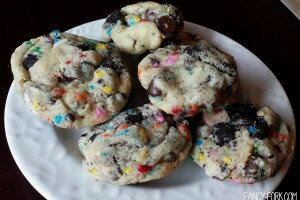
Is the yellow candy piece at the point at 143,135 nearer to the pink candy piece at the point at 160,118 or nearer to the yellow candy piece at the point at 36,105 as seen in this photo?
the pink candy piece at the point at 160,118

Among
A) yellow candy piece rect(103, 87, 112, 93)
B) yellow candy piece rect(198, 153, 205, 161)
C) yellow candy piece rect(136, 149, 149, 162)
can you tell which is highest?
yellow candy piece rect(103, 87, 112, 93)

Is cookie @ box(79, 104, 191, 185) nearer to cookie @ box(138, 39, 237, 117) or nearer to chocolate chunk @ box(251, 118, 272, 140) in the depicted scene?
cookie @ box(138, 39, 237, 117)

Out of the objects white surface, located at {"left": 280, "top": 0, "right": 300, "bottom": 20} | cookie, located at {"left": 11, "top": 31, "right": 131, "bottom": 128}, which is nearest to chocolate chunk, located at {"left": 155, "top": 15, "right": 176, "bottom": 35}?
cookie, located at {"left": 11, "top": 31, "right": 131, "bottom": 128}

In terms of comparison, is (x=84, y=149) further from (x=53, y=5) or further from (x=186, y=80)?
(x=53, y=5)

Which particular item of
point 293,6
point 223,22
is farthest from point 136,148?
point 293,6

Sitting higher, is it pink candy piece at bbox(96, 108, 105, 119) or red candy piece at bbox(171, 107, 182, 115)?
red candy piece at bbox(171, 107, 182, 115)

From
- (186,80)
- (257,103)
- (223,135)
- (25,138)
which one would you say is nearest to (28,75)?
(25,138)
